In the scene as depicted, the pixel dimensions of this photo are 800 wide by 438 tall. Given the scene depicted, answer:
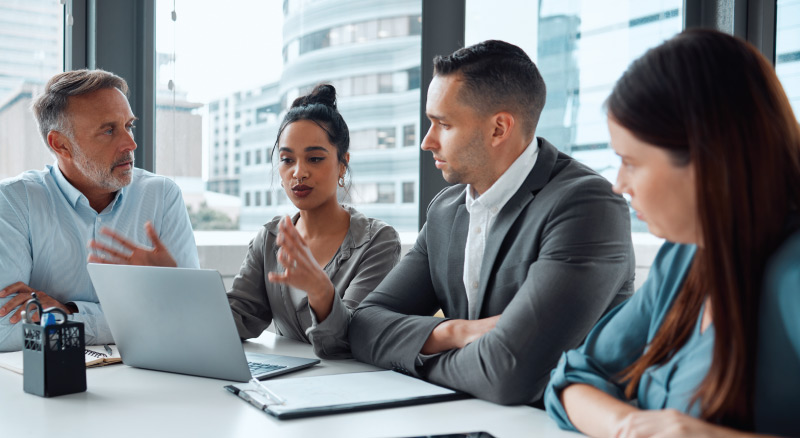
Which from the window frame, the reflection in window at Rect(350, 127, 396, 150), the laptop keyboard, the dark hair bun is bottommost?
the laptop keyboard

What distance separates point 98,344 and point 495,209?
3.81 feet

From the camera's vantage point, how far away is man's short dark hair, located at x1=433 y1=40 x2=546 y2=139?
6.11ft

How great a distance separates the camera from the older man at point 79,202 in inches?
84.4

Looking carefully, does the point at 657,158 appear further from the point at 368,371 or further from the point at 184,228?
the point at 184,228

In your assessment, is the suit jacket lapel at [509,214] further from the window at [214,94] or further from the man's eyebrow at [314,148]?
the window at [214,94]

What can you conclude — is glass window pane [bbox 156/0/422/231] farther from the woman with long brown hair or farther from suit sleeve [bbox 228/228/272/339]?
the woman with long brown hair

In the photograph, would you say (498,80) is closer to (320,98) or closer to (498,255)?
(498,255)

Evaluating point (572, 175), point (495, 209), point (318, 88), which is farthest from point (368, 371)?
point (318, 88)

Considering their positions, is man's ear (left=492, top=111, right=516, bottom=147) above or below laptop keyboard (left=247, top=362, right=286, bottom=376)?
above

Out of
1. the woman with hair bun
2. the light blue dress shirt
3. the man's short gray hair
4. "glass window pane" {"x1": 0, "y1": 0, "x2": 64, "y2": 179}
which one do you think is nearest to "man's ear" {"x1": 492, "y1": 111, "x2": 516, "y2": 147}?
the woman with hair bun

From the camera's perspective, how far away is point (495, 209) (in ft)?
5.97

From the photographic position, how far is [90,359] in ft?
5.61

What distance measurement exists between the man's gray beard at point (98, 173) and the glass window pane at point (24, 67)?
769 millimetres

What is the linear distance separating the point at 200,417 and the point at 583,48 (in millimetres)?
3069
